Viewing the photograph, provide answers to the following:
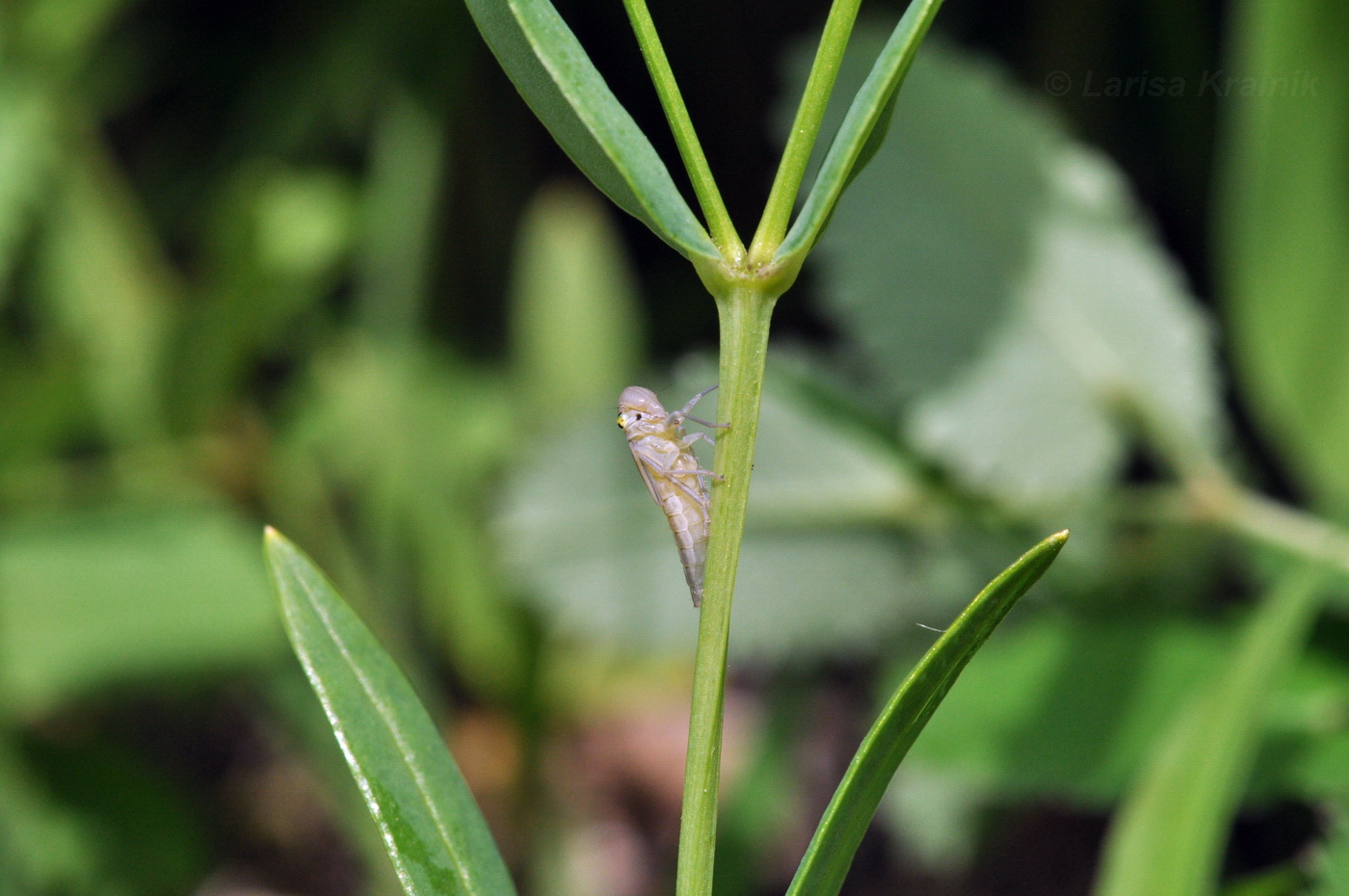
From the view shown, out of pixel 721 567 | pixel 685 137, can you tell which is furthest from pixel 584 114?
pixel 721 567

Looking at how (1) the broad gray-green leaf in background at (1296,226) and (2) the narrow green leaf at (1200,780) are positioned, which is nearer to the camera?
(2) the narrow green leaf at (1200,780)

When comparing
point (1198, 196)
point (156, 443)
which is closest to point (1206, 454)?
point (1198, 196)

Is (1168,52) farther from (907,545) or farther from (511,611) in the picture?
(511,611)

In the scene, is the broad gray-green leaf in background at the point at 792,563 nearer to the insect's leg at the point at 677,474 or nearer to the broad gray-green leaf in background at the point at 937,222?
the broad gray-green leaf in background at the point at 937,222

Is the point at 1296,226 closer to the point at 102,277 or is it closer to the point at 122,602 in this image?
the point at 122,602

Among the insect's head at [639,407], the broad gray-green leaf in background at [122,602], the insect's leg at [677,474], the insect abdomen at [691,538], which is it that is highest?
the insect's head at [639,407]

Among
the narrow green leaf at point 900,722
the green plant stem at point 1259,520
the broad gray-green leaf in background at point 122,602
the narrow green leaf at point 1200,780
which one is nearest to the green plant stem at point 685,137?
the narrow green leaf at point 900,722
